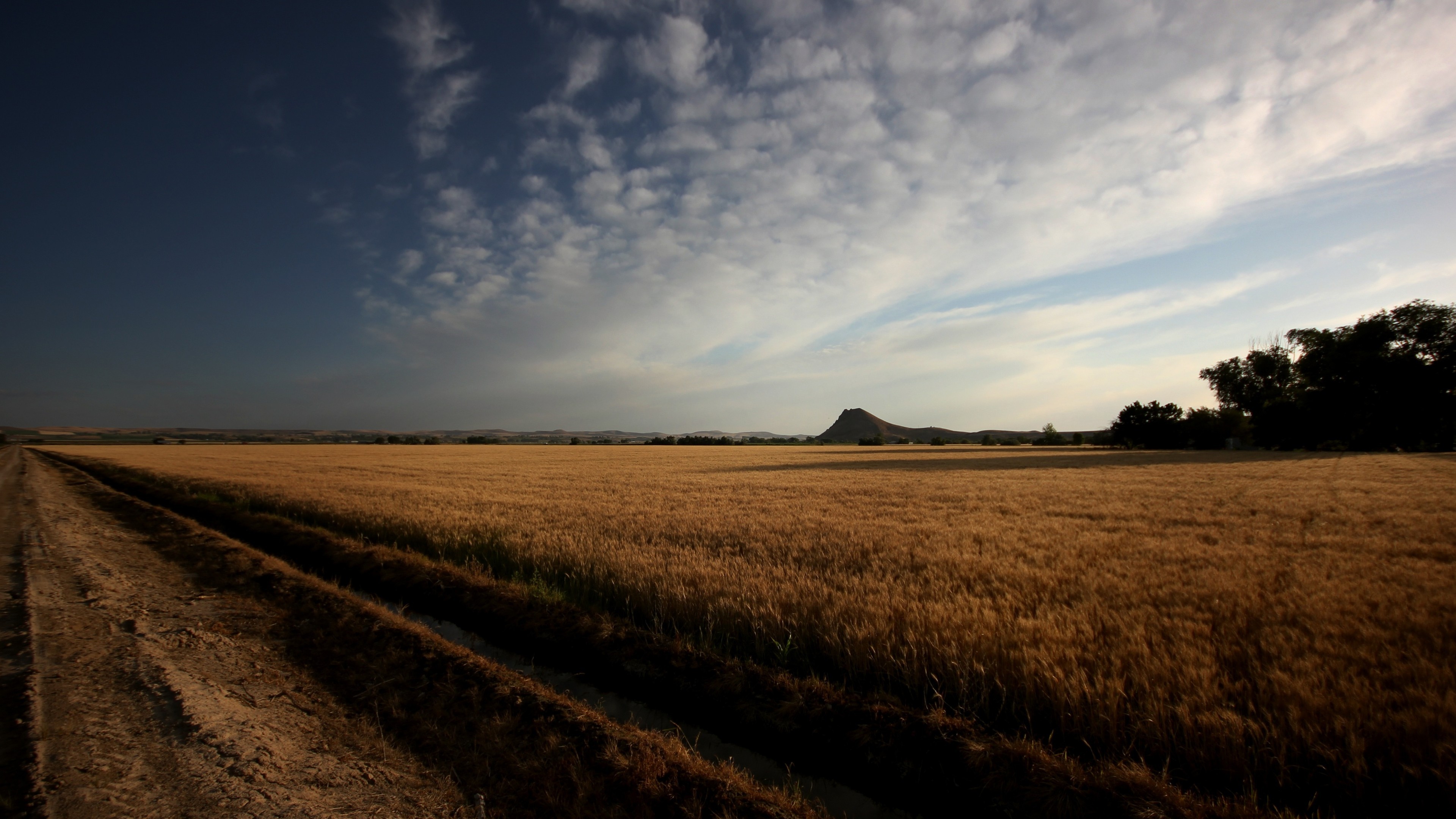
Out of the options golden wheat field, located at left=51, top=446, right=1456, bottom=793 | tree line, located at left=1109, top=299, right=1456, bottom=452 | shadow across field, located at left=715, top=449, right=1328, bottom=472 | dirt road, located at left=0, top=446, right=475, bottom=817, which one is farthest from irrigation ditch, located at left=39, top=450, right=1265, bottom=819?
tree line, located at left=1109, top=299, right=1456, bottom=452

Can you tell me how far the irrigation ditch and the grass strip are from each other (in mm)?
589

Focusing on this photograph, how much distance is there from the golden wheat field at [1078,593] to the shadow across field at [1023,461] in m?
14.3

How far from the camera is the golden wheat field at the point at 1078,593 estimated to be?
347 centimetres

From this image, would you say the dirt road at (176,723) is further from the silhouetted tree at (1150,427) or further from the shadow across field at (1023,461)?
the silhouetted tree at (1150,427)

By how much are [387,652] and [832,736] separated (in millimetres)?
4491

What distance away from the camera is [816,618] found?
5.50 m

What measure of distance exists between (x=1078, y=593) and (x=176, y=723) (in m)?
8.98

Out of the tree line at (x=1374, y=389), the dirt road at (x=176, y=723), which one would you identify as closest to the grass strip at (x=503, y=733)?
the dirt road at (x=176, y=723)

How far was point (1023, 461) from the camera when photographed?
128ft

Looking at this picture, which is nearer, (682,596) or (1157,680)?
(1157,680)

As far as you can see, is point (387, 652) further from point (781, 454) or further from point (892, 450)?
point (892, 450)

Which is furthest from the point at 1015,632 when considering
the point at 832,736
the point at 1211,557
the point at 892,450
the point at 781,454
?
the point at 892,450

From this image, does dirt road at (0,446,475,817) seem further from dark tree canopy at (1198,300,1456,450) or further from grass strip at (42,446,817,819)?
dark tree canopy at (1198,300,1456,450)

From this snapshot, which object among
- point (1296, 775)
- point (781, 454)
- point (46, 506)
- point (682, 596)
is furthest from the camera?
point (781, 454)
